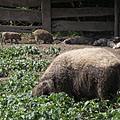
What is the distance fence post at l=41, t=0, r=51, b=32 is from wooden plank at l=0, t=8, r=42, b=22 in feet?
0.75

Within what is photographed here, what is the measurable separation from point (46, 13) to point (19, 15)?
1126 millimetres

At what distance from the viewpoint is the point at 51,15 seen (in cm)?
1347

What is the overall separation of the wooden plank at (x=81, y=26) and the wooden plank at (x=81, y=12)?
33cm

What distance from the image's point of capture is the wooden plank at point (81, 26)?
1361 cm

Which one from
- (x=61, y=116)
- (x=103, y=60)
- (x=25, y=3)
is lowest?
(x=61, y=116)

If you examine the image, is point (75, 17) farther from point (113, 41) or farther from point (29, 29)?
point (113, 41)

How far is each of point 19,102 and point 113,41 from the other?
7.27 metres

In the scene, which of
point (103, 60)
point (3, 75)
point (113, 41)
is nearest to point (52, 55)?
point (3, 75)

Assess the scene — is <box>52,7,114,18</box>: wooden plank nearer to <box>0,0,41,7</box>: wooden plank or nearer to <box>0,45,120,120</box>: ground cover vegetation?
<box>0,0,41,7</box>: wooden plank

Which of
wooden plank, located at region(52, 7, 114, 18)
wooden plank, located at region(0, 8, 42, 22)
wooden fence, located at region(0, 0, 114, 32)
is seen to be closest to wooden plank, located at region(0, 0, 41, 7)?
wooden fence, located at region(0, 0, 114, 32)

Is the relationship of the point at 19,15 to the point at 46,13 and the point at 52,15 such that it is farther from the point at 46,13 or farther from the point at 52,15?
the point at 52,15

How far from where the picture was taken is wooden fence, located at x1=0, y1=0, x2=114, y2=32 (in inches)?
525

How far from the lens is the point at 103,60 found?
4953mm

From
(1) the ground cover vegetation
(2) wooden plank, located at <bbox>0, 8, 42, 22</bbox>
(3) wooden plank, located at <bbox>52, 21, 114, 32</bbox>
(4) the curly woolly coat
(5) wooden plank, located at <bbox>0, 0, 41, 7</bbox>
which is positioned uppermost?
(5) wooden plank, located at <bbox>0, 0, 41, 7</bbox>
